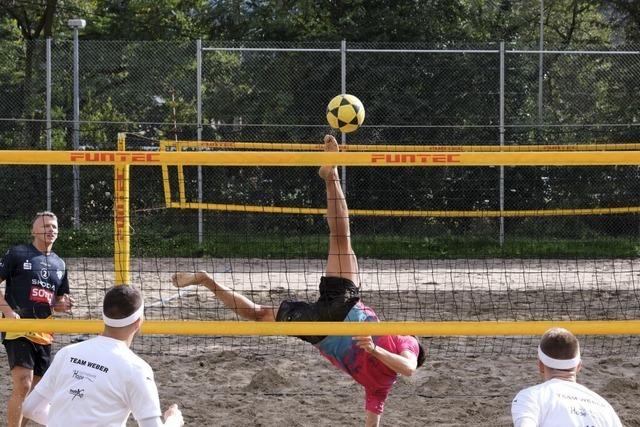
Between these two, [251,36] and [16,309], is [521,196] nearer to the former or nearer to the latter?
[251,36]

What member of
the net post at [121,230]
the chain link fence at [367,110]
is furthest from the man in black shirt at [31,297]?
the chain link fence at [367,110]

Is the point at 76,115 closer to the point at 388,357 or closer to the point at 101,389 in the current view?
the point at 388,357

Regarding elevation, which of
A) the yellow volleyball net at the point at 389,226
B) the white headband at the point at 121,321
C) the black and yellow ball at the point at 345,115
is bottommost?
the yellow volleyball net at the point at 389,226

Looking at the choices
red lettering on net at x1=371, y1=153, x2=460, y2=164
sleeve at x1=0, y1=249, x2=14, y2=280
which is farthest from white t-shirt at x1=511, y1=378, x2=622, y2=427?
sleeve at x1=0, y1=249, x2=14, y2=280

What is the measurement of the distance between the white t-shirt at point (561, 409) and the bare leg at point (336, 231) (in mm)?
2858

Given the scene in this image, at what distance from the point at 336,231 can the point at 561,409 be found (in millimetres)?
3132

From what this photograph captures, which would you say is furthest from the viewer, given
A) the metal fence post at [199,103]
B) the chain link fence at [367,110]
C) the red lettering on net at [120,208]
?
the chain link fence at [367,110]

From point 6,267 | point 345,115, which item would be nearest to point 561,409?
point 6,267

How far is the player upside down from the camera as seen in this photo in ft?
20.3

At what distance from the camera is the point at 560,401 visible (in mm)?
3914

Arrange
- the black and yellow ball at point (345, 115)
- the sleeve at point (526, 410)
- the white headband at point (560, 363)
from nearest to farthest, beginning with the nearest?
the sleeve at point (526, 410) → the white headband at point (560, 363) → the black and yellow ball at point (345, 115)

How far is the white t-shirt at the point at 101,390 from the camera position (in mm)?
4086

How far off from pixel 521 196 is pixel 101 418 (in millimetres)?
13603

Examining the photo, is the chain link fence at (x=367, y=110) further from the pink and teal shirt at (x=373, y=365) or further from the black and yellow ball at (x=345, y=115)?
the pink and teal shirt at (x=373, y=365)
